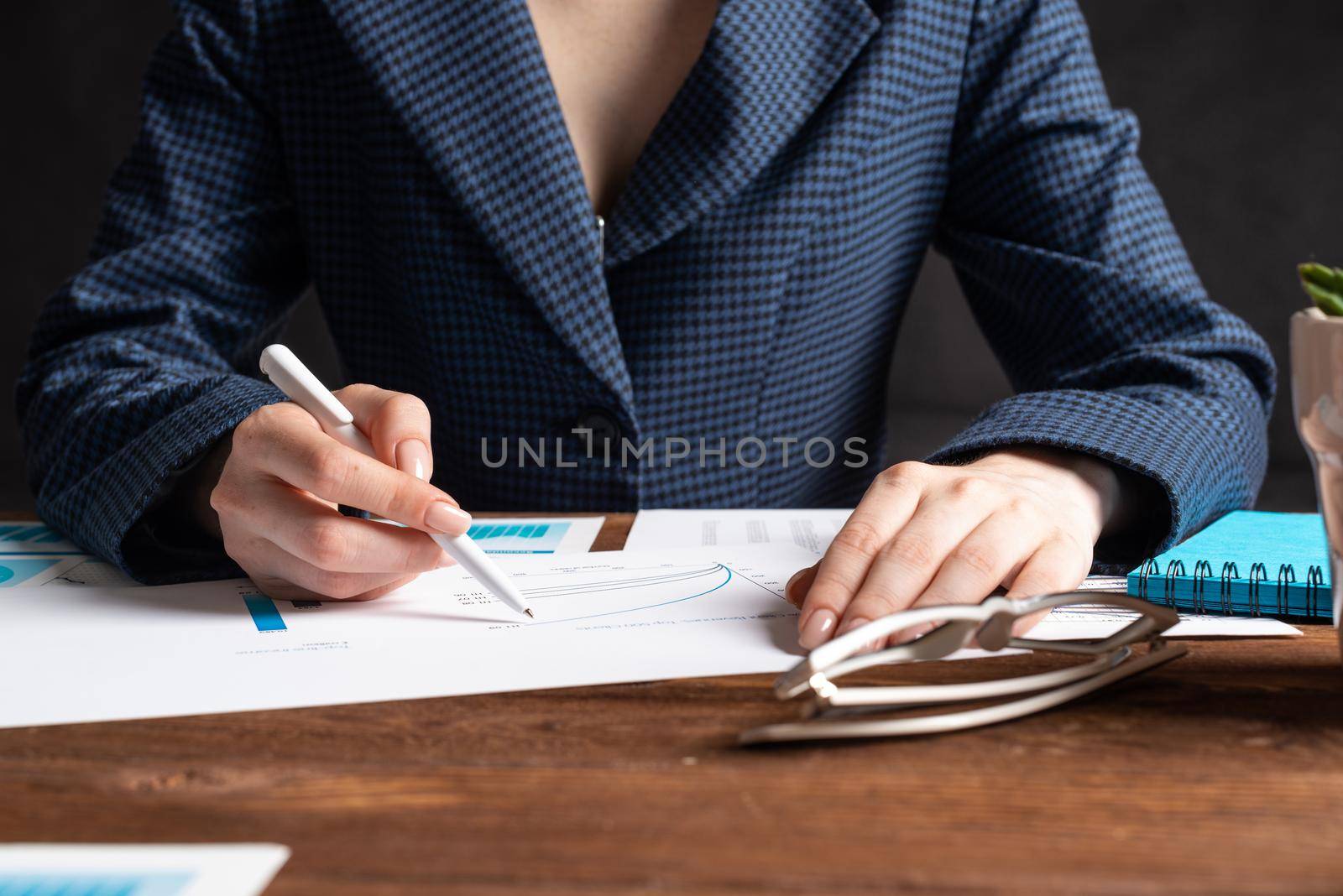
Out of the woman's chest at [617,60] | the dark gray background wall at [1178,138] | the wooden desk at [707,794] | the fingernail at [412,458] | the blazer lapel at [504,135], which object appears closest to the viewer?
the wooden desk at [707,794]

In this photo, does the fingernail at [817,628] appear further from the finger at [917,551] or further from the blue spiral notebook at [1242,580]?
the blue spiral notebook at [1242,580]

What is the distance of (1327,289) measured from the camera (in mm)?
290

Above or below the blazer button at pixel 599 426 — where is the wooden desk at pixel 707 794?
above

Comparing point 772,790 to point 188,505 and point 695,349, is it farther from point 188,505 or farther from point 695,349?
point 695,349

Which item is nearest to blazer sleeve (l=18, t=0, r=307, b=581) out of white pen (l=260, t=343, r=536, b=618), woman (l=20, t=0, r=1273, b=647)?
woman (l=20, t=0, r=1273, b=647)

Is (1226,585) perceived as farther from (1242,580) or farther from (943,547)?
(943,547)

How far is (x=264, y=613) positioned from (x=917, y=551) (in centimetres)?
26

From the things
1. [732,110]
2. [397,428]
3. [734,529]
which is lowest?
[734,529]

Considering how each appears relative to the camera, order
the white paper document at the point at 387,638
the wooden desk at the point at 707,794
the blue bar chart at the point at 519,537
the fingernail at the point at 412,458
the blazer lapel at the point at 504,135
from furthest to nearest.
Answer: the blazer lapel at the point at 504,135
the blue bar chart at the point at 519,537
the fingernail at the point at 412,458
the white paper document at the point at 387,638
the wooden desk at the point at 707,794

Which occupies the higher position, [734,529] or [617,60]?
[617,60]

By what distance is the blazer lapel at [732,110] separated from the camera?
2.37 ft

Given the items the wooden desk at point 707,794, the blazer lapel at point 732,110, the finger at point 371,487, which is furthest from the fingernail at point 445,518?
the blazer lapel at point 732,110

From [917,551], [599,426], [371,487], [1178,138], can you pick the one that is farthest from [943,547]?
[1178,138]

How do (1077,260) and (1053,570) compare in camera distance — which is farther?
(1077,260)
